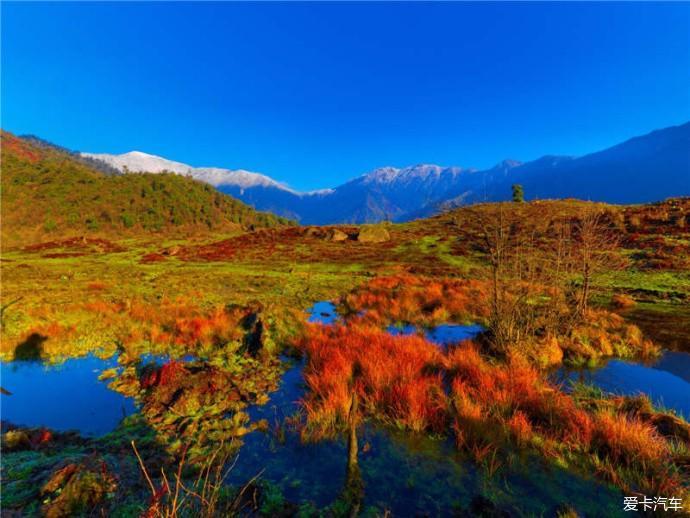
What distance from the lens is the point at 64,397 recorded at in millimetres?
7855

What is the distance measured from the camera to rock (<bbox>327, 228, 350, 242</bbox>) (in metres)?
53.3

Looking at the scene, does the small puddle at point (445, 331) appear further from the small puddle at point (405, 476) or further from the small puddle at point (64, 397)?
the small puddle at point (64, 397)

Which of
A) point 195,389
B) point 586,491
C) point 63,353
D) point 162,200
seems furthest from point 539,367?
point 162,200

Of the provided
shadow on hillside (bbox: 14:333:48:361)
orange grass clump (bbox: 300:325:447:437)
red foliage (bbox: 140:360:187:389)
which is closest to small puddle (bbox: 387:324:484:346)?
orange grass clump (bbox: 300:325:447:437)

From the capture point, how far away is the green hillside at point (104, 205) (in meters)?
73.1

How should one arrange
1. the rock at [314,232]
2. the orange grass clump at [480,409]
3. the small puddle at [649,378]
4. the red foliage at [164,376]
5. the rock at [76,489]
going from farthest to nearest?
1. the rock at [314,232]
2. the red foliage at [164,376]
3. the small puddle at [649,378]
4. the orange grass clump at [480,409]
5. the rock at [76,489]

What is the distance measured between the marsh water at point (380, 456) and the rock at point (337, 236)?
147ft

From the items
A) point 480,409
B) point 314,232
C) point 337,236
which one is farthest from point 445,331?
point 314,232

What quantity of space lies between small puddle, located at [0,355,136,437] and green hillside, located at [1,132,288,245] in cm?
7888

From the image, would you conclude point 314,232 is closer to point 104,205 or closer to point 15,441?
point 15,441

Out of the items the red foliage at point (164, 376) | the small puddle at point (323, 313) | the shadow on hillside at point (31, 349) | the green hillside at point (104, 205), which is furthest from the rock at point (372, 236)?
the green hillside at point (104, 205)

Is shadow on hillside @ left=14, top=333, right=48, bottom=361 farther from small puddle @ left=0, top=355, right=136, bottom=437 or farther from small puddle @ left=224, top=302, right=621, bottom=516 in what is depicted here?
small puddle @ left=224, top=302, right=621, bottom=516

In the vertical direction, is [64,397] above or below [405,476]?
above

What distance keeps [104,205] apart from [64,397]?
3930 inches
